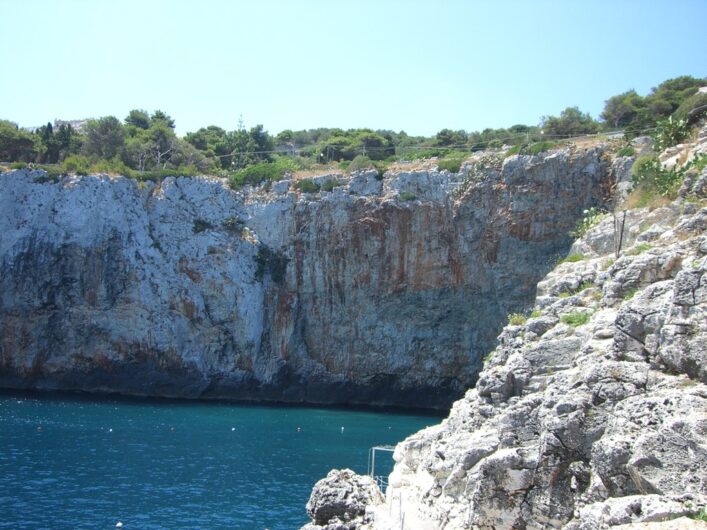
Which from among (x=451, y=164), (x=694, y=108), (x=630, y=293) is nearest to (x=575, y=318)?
(x=630, y=293)

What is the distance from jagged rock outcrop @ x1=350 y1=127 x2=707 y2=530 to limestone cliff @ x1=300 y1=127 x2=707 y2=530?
0.9 inches

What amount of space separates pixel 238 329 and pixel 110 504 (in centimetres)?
2629

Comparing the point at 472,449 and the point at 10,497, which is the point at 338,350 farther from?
the point at 472,449

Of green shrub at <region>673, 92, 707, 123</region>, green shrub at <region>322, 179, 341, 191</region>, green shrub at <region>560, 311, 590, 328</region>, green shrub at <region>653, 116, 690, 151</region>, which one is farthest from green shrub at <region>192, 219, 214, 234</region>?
green shrub at <region>560, 311, 590, 328</region>

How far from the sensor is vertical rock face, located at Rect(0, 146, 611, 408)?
47.9 m

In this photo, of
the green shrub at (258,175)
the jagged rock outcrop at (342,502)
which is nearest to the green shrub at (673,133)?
the jagged rock outcrop at (342,502)

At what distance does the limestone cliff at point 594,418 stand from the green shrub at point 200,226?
115 ft

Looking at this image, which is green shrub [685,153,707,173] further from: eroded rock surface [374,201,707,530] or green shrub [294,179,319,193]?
green shrub [294,179,319,193]

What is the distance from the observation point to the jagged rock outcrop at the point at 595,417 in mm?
9617

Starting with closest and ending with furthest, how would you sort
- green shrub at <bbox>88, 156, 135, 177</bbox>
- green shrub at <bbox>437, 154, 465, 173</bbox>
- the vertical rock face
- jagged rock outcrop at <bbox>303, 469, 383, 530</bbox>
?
1. jagged rock outcrop at <bbox>303, 469, 383, 530</bbox>
2. green shrub at <bbox>437, 154, 465, 173</bbox>
3. the vertical rock face
4. green shrub at <bbox>88, 156, 135, 177</bbox>

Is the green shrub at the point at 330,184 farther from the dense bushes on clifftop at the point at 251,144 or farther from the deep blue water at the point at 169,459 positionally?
the deep blue water at the point at 169,459

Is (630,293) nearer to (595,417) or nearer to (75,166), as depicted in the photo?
(595,417)

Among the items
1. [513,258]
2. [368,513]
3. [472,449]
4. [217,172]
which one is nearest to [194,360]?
[217,172]

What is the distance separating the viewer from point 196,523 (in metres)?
22.2
